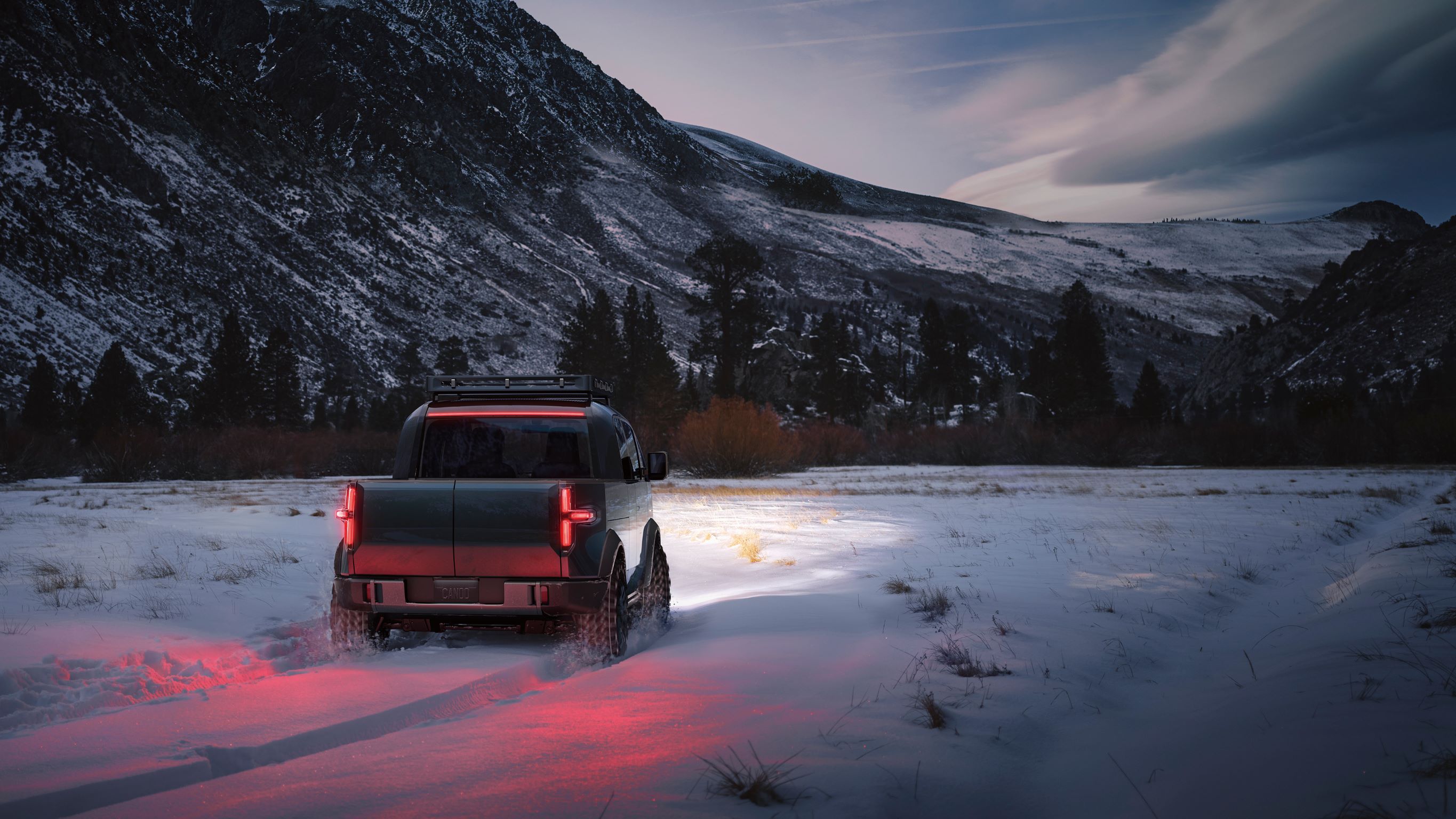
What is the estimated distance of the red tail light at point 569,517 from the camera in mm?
5578

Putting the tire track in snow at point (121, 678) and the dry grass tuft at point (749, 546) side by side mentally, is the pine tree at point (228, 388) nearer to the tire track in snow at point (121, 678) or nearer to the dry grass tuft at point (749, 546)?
the dry grass tuft at point (749, 546)

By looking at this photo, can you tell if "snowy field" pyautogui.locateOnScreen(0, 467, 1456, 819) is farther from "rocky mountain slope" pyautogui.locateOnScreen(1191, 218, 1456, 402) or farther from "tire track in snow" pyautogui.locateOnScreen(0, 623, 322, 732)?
"rocky mountain slope" pyautogui.locateOnScreen(1191, 218, 1456, 402)

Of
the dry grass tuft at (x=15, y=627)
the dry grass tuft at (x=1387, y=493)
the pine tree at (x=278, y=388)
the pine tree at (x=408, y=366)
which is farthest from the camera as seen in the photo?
the pine tree at (x=408, y=366)

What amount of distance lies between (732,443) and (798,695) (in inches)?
1292

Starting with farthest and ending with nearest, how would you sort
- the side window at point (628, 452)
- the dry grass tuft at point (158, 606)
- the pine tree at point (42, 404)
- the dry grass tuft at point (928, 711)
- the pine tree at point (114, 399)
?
the pine tree at point (42, 404) < the pine tree at point (114, 399) < the dry grass tuft at point (158, 606) < the side window at point (628, 452) < the dry grass tuft at point (928, 711)

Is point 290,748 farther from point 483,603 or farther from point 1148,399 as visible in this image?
point 1148,399

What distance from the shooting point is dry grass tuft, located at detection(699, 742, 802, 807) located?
3.56m

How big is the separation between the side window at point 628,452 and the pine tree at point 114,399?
58.1 metres

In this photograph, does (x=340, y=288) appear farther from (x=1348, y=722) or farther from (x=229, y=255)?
(x=1348, y=722)

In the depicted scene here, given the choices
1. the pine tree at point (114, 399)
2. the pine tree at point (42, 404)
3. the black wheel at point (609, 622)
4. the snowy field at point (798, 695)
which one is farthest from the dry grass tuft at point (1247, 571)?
the pine tree at point (42, 404)

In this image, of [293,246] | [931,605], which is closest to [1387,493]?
[931,605]

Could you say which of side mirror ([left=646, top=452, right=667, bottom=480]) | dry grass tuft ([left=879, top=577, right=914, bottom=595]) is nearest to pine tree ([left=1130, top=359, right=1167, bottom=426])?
dry grass tuft ([left=879, top=577, right=914, bottom=595])

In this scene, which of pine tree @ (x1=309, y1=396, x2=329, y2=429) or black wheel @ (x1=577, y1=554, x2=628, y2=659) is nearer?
black wheel @ (x1=577, y1=554, x2=628, y2=659)

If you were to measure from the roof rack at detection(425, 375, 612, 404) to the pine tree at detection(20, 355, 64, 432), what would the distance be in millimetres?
64464
